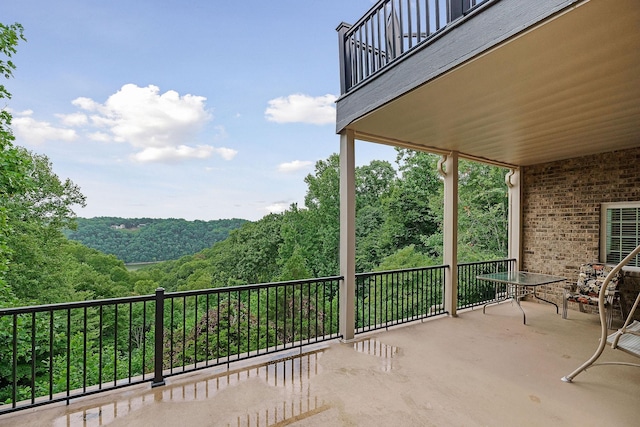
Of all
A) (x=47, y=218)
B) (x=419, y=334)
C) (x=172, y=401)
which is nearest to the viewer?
(x=172, y=401)

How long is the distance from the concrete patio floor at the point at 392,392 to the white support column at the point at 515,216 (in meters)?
2.24

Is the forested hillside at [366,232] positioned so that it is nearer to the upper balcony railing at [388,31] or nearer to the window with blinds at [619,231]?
the window with blinds at [619,231]

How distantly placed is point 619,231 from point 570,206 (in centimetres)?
70

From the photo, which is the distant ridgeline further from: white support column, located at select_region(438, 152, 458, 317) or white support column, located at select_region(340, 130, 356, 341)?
white support column, located at select_region(438, 152, 458, 317)

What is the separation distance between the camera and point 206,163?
1856 centimetres

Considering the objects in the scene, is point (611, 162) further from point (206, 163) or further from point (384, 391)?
point (206, 163)

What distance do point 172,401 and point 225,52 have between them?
1065 centimetres

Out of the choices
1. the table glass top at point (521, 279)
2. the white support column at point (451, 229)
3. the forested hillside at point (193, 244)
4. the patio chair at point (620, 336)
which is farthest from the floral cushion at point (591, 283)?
the forested hillside at point (193, 244)

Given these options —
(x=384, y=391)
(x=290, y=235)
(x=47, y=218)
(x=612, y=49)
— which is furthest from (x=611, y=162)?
(x=47, y=218)

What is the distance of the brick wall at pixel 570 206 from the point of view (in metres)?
4.54

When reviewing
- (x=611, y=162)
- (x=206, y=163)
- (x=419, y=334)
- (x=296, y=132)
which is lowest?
(x=419, y=334)

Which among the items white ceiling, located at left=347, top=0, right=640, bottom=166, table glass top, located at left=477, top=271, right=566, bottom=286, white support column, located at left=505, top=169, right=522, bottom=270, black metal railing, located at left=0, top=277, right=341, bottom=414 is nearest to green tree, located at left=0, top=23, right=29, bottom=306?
black metal railing, located at left=0, top=277, right=341, bottom=414

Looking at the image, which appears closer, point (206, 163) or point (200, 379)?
point (200, 379)

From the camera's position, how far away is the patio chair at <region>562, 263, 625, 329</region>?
4.25 m
